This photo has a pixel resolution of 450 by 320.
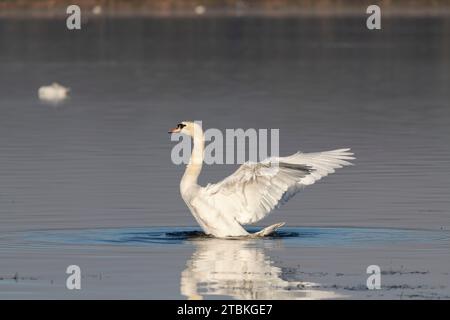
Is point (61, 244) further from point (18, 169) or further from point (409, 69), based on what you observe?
point (409, 69)

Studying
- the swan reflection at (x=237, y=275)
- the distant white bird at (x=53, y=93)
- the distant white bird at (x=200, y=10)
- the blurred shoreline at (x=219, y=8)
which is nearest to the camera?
the swan reflection at (x=237, y=275)

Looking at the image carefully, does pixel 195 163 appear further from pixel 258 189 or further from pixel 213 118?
pixel 213 118

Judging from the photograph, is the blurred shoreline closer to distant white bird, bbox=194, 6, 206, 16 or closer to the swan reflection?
distant white bird, bbox=194, 6, 206, 16

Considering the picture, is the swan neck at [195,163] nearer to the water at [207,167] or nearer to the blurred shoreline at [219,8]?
the water at [207,167]

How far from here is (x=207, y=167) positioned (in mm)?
27359

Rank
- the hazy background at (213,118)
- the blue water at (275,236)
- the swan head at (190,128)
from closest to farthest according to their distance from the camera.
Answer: the blue water at (275,236) → the swan head at (190,128) → the hazy background at (213,118)

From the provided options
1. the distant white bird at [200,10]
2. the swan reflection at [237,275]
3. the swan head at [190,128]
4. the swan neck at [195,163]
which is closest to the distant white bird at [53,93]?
the swan head at [190,128]

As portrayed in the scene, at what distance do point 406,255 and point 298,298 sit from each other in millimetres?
3353

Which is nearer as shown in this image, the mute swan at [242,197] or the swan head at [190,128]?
the mute swan at [242,197]

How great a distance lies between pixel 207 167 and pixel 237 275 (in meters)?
10.0

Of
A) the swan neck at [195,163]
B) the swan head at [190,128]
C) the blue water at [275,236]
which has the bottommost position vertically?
the blue water at [275,236]

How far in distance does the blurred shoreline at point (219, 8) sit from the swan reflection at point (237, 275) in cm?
9695

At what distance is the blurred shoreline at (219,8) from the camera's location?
121312 millimetres
